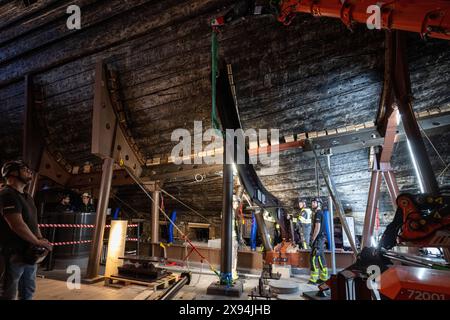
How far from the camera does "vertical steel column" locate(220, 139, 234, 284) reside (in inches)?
167

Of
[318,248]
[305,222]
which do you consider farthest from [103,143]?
[305,222]

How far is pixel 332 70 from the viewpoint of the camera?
4207 millimetres

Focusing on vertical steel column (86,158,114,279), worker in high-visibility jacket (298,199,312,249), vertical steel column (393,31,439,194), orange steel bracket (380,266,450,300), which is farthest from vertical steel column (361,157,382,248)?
vertical steel column (86,158,114,279)

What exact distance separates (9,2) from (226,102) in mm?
4977

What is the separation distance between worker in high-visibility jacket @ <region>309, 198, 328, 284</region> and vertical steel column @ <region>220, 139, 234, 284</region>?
1.80 metres

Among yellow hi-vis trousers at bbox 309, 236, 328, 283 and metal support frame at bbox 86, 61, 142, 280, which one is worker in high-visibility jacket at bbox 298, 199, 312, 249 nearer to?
yellow hi-vis trousers at bbox 309, 236, 328, 283

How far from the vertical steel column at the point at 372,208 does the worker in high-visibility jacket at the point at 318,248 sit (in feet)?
3.62

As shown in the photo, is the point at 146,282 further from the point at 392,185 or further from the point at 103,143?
the point at 392,185

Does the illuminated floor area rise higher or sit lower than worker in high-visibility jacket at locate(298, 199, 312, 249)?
lower

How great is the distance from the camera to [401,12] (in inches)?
90.0

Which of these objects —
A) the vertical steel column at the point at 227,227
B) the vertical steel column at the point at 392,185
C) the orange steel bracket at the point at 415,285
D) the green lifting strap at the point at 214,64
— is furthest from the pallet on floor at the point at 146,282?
the vertical steel column at the point at 392,185

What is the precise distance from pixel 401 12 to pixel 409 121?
1.54 m

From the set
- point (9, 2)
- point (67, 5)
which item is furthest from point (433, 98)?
point (9, 2)
